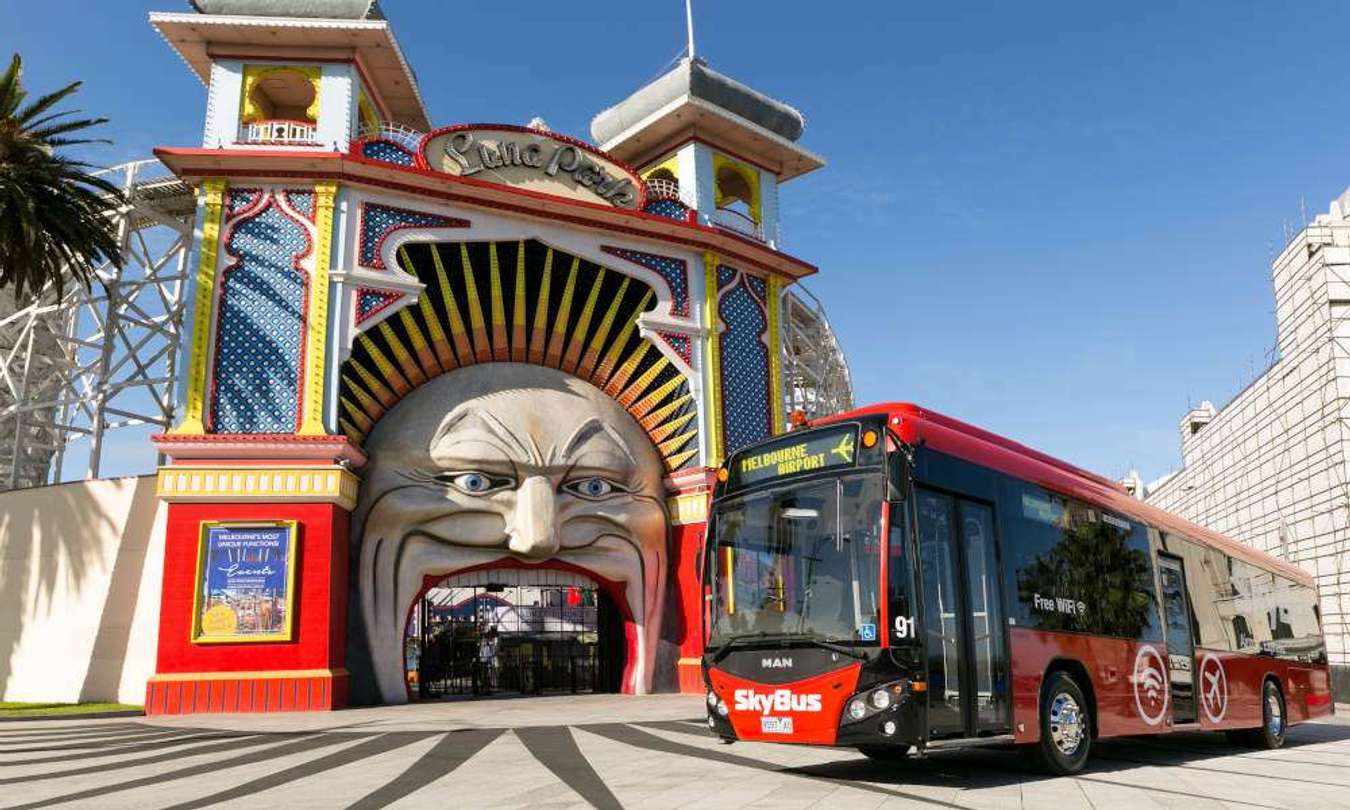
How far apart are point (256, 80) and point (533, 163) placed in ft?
21.0

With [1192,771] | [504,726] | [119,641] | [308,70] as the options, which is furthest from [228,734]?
[308,70]

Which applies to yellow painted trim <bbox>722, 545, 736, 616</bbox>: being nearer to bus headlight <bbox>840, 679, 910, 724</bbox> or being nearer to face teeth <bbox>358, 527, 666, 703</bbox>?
bus headlight <bbox>840, 679, 910, 724</bbox>

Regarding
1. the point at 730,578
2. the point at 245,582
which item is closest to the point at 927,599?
the point at 730,578

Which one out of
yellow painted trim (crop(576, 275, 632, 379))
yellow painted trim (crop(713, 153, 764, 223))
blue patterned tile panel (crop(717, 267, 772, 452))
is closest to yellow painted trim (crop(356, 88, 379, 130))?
yellow painted trim (crop(576, 275, 632, 379))

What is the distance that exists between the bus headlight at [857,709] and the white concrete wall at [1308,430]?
2956cm

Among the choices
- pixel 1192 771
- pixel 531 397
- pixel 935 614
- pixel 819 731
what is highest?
pixel 531 397

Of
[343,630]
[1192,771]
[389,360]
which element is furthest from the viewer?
[389,360]

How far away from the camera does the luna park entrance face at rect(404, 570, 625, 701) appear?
23.8m

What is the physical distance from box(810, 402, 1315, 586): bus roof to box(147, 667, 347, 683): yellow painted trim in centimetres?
1193

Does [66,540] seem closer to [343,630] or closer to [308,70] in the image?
[343,630]

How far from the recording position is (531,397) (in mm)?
21875

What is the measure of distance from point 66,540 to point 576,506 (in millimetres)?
10760

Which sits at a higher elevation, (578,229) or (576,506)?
(578,229)

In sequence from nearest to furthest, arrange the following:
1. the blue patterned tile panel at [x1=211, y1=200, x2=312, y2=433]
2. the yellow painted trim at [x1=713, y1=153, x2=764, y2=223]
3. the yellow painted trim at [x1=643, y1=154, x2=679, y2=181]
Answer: the blue patterned tile panel at [x1=211, y1=200, x2=312, y2=433]
the yellow painted trim at [x1=643, y1=154, x2=679, y2=181]
the yellow painted trim at [x1=713, y1=153, x2=764, y2=223]
